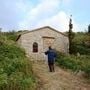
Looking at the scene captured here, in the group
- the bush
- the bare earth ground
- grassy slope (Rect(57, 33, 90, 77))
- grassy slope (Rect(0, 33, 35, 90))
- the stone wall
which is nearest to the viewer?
grassy slope (Rect(0, 33, 35, 90))

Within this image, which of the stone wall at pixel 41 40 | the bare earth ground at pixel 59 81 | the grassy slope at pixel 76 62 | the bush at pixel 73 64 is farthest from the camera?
the stone wall at pixel 41 40

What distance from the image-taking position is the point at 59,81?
66.2 feet

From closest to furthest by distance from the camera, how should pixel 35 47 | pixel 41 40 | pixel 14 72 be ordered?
pixel 14 72, pixel 35 47, pixel 41 40

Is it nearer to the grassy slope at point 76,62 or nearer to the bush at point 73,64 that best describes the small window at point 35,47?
the grassy slope at point 76,62

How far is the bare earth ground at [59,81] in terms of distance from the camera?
1869cm

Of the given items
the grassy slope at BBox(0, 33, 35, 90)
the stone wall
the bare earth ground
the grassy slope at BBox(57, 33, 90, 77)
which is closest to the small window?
the stone wall

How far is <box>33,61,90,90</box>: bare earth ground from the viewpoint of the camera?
18.7 m

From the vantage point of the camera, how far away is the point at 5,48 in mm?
22641

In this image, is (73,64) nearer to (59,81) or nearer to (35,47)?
(59,81)

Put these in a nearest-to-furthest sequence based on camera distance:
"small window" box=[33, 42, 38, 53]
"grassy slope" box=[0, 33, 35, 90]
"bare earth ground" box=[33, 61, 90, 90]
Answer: "grassy slope" box=[0, 33, 35, 90] → "bare earth ground" box=[33, 61, 90, 90] → "small window" box=[33, 42, 38, 53]

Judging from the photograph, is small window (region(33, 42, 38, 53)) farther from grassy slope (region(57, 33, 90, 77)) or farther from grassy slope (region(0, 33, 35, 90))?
grassy slope (region(0, 33, 35, 90))

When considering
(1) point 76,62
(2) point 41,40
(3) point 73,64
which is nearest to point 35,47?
(2) point 41,40

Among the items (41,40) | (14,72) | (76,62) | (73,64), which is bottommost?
(14,72)

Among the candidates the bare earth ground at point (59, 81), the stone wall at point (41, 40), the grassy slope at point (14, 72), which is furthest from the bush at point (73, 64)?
the grassy slope at point (14, 72)
